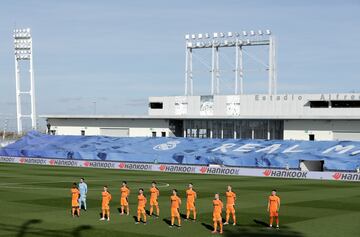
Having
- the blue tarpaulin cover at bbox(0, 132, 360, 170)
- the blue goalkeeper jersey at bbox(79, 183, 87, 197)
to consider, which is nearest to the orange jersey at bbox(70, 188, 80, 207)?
the blue goalkeeper jersey at bbox(79, 183, 87, 197)

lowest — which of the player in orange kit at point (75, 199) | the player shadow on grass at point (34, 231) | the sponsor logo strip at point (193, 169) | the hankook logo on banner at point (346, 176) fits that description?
the sponsor logo strip at point (193, 169)

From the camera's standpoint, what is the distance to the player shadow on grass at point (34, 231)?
83.0 feet

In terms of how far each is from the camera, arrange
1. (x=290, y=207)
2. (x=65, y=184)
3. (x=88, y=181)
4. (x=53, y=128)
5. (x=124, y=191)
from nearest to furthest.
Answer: (x=124, y=191)
(x=290, y=207)
(x=65, y=184)
(x=88, y=181)
(x=53, y=128)

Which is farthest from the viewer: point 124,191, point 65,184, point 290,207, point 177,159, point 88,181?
point 177,159

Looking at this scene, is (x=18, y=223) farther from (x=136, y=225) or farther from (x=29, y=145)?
(x=29, y=145)

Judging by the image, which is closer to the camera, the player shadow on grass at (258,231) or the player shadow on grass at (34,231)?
Result: the player shadow on grass at (34,231)

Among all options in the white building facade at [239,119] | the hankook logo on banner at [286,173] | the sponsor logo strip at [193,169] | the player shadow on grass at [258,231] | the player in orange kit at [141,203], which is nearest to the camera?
the player shadow on grass at [258,231]

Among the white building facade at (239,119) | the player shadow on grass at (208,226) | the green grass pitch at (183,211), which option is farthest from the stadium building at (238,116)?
the player shadow on grass at (208,226)

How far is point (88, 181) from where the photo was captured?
55594mm

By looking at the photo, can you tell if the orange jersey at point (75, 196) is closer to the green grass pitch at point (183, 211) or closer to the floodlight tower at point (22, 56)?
the green grass pitch at point (183, 211)

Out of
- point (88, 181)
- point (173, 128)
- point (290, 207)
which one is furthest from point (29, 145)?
point (290, 207)

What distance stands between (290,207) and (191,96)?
63.2 m

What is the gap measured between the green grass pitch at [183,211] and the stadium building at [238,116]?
30.9 meters

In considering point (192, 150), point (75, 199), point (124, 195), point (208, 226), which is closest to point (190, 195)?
point (208, 226)
